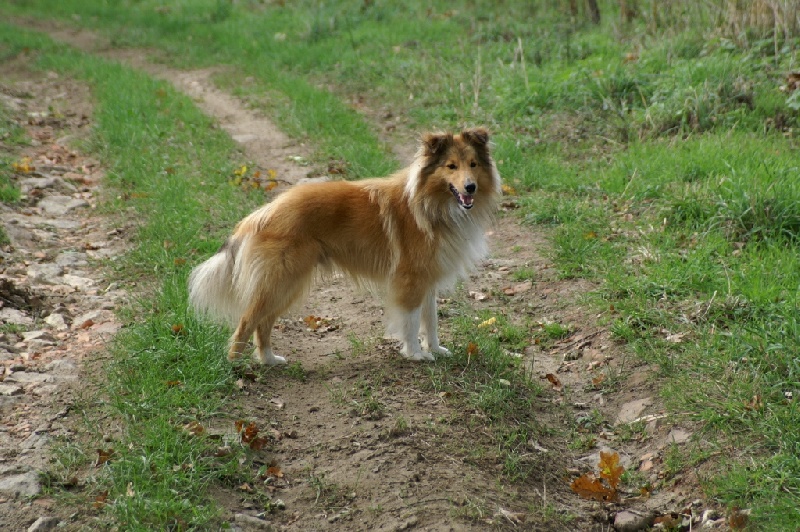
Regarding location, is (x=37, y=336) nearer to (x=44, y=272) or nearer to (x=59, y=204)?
(x=44, y=272)

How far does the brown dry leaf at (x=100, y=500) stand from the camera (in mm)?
3611

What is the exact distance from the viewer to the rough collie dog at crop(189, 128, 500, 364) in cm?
496

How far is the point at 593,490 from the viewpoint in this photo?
410 centimetres

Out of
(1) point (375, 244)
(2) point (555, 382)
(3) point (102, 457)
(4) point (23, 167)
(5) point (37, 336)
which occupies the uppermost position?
(1) point (375, 244)

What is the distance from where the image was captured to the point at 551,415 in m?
4.83

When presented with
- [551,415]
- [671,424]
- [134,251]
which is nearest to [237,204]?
[134,251]

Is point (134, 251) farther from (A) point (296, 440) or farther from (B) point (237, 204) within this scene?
(A) point (296, 440)

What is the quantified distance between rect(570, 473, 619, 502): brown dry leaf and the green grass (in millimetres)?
346

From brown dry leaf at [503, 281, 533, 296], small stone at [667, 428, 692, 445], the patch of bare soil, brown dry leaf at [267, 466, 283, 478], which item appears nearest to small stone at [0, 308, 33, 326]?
the patch of bare soil

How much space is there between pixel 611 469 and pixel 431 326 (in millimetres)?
1652

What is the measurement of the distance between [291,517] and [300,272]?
1.67 m

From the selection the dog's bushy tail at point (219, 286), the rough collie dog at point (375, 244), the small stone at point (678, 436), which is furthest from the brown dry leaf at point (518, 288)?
the dog's bushy tail at point (219, 286)

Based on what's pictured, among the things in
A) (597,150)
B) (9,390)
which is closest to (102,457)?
(9,390)

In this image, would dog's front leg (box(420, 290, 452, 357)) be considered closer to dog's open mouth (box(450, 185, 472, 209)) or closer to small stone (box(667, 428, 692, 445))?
dog's open mouth (box(450, 185, 472, 209))
